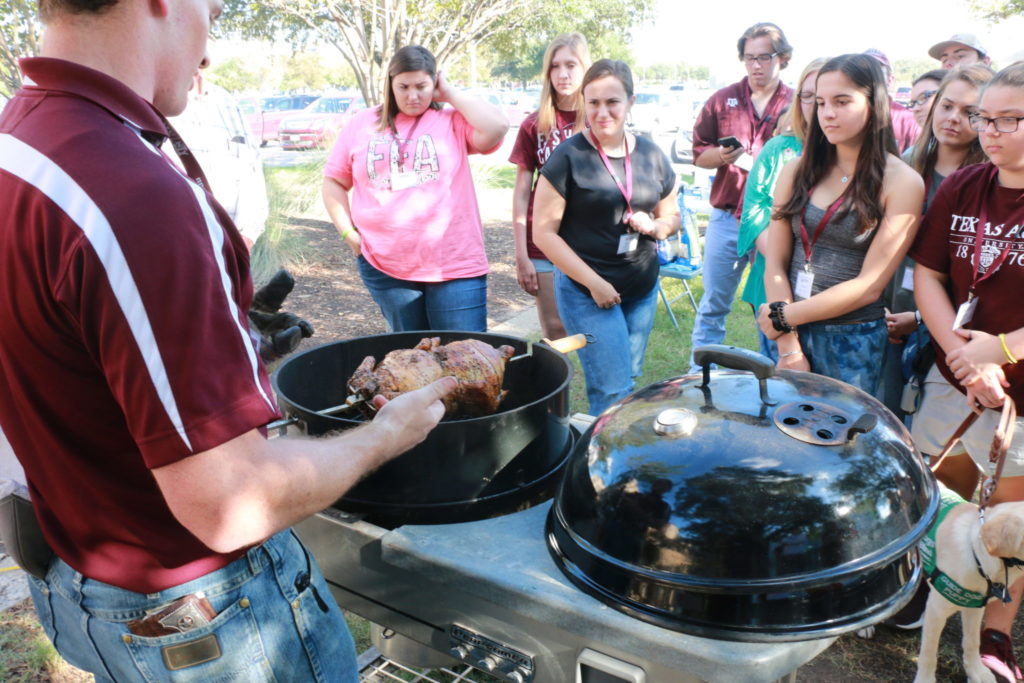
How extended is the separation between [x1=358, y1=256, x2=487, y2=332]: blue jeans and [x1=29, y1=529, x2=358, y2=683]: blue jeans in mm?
2513

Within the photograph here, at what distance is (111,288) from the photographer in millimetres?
1085

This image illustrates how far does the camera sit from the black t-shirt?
373cm

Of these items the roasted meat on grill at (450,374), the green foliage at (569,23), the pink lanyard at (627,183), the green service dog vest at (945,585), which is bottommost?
the green service dog vest at (945,585)

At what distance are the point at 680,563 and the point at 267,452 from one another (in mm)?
770

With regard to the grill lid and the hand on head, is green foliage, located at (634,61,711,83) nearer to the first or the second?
the hand on head

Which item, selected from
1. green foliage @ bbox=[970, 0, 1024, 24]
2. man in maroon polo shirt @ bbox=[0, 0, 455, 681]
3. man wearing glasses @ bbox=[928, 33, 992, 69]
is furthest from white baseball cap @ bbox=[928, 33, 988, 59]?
green foliage @ bbox=[970, 0, 1024, 24]

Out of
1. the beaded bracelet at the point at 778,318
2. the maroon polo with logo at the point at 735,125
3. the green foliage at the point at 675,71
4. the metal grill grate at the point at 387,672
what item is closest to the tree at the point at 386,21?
the maroon polo with logo at the point at 735,125

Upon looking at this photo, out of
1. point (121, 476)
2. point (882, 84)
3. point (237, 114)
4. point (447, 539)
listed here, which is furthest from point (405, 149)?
point (121, 476)

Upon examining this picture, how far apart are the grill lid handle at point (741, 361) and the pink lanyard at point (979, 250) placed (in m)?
1.54

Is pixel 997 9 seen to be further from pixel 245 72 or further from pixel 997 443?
pixel 245 72

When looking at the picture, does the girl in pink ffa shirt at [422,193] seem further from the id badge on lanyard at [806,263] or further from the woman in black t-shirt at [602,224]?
the id badge on lanyard at [806,263]

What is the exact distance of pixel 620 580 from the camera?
4.85 feet

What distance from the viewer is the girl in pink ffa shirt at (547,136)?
4.47 metres

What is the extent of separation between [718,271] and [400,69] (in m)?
2.53
